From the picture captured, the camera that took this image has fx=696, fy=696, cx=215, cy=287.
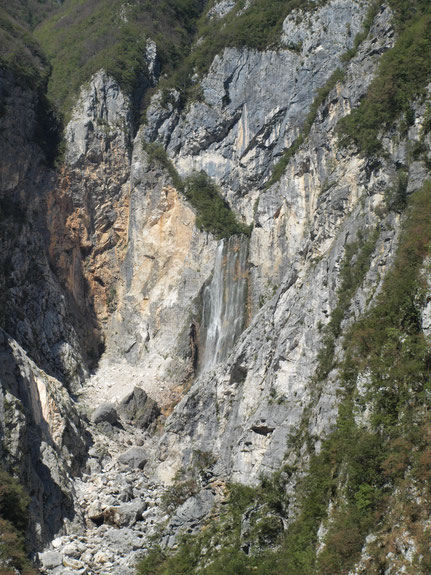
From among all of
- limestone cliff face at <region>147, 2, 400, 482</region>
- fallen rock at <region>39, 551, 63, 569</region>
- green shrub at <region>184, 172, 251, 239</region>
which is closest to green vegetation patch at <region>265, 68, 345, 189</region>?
limestone cliff face at <region>147, 2, 400, 482</region>

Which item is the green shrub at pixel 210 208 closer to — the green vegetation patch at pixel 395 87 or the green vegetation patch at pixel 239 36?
the green vegetation patch at pixel 239 36

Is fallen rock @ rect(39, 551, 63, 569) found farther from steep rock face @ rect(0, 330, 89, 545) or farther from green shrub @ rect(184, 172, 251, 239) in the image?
green shrub @ rect(184, 172, 251, 239)

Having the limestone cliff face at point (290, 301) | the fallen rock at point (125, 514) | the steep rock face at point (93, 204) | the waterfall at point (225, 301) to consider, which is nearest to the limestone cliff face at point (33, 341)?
the steep rock face at point (93, 204)

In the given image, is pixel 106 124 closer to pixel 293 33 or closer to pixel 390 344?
pixel 293 33

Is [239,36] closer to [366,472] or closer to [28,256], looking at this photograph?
[28,256]

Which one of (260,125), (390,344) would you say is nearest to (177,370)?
(260,125)
